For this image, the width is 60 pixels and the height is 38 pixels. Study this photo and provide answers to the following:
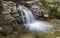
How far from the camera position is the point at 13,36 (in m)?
6.02

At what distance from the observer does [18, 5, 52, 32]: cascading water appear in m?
7.09

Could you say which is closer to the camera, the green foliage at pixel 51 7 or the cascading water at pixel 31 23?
the cascading water at pixel 31 23

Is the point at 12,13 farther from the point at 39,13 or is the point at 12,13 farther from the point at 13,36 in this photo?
the point at 39,13

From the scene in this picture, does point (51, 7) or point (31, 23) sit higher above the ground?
point (51, 7)

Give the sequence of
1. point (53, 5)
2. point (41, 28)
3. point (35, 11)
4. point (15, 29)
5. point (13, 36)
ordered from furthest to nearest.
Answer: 1. point (53, 5)
2. point (35, 11)
3. point (41, 28)
4. point (15, 29)
5. point (13, 36)

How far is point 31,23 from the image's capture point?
7770 millimetres

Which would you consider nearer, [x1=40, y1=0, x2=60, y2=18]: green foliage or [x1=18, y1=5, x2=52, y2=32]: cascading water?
[x1=18, y1=5, x2=52, y2=32]: cascading water

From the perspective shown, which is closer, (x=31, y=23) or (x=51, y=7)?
(x=31, y=23)

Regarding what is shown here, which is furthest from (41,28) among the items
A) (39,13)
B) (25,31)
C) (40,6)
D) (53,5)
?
(53,5)

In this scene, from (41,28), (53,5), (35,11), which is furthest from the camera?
(53,5)

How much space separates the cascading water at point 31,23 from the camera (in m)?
7.09

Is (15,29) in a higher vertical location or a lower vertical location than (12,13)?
lower

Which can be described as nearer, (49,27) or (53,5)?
(49,27)

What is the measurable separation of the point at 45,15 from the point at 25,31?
92.2 inches
